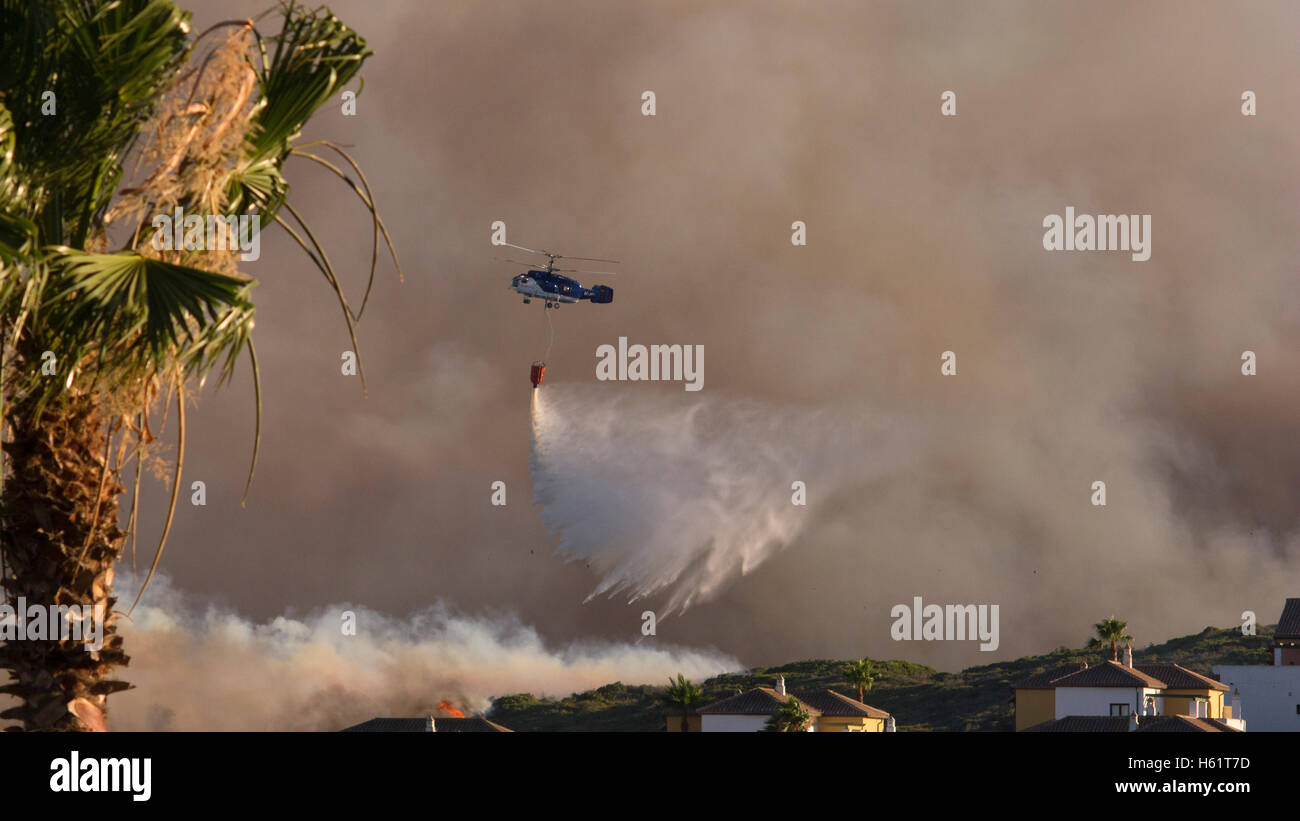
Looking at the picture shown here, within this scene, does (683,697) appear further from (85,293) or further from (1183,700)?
(85,293)

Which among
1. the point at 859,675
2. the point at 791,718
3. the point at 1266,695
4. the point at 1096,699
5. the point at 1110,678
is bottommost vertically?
the point at 791,718

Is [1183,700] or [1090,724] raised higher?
[1183,700]

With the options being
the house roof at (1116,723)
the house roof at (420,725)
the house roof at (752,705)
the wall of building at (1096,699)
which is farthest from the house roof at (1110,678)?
the house roof at (420,725)

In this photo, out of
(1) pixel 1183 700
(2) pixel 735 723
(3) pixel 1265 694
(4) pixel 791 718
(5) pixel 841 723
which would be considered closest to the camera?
(4) pixel 791 718

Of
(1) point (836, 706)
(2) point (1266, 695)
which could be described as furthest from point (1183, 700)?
Result: (1) point (836, 706)
